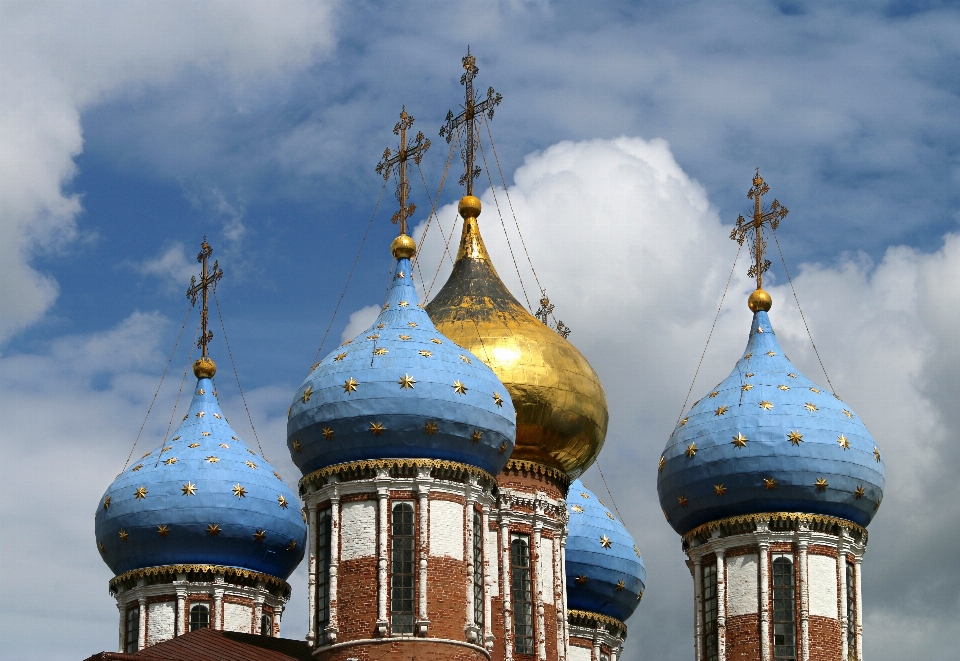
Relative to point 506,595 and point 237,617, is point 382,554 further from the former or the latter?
point 237,617

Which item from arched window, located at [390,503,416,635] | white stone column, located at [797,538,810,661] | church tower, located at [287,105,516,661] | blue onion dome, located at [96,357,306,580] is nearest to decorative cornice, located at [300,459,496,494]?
church tower, located at [287,105,516,661]

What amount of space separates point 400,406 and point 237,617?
33.9ft

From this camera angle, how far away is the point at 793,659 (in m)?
52.9

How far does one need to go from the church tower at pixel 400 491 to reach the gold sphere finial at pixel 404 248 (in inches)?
108

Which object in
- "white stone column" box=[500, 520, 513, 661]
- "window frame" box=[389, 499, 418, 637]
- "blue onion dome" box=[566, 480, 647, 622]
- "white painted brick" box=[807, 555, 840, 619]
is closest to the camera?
"window frame" box=[389, 499, 418, 637]

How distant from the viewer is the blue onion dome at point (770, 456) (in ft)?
176

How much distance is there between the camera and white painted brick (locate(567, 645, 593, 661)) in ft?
192

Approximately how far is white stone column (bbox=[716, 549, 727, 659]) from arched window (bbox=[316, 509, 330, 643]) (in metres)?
10.2

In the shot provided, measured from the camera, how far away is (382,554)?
155 feet

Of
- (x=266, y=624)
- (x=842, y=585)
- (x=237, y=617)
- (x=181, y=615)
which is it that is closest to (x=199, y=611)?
(x=181, y=615)

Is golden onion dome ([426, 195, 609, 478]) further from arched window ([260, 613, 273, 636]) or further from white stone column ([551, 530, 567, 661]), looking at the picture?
arched window ([260, 613, 273, 636])

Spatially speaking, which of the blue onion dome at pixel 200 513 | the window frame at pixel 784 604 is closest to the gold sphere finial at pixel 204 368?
the blue onion dome at pixel 200 513

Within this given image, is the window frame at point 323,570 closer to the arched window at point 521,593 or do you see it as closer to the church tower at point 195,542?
the arched window at point 521,593

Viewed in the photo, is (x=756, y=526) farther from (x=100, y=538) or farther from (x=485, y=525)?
(x=100, y=538)
